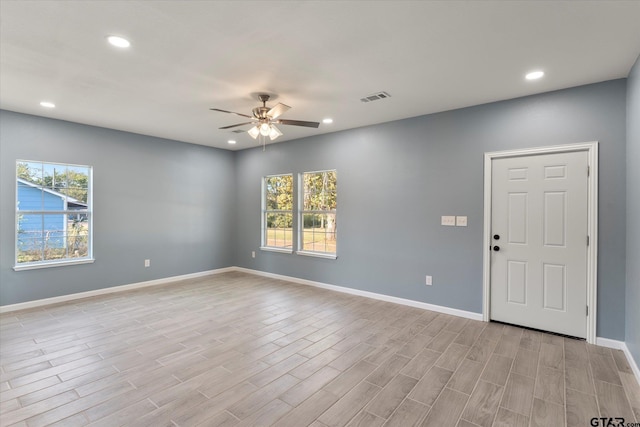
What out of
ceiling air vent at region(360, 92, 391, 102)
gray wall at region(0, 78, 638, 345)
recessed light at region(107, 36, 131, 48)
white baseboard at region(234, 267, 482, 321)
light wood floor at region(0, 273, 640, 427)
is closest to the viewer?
light wood floor at region(0, 273, 640, 427)

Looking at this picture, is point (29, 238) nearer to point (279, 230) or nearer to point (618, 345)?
point (279, 230)

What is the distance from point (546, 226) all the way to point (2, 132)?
700cm

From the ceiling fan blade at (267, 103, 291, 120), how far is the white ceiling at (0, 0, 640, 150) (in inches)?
8.7

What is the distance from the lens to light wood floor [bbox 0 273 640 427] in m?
2.11

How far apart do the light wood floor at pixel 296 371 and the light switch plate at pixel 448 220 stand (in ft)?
4.03

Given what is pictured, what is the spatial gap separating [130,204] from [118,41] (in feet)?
11.8

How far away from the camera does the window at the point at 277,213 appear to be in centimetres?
617

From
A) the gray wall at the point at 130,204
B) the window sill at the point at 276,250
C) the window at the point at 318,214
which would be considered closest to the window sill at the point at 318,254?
the window at the point at 318,214

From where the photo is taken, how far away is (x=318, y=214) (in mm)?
5719

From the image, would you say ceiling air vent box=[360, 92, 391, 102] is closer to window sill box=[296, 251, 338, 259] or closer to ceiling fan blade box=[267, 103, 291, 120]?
ceiling fan blade box=[267, 103, 291, 120]

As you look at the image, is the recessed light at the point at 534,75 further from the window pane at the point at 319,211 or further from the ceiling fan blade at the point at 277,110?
the window pane at the point at 319,211

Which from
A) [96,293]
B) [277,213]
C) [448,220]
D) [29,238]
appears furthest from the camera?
[277,213]

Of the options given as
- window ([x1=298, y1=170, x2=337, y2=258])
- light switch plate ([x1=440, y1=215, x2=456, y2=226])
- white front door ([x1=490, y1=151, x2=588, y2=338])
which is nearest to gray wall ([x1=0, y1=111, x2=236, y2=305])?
window ([x1=298, y1=170, x2=337, y2=258])

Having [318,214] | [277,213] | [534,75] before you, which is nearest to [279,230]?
[277,213]
